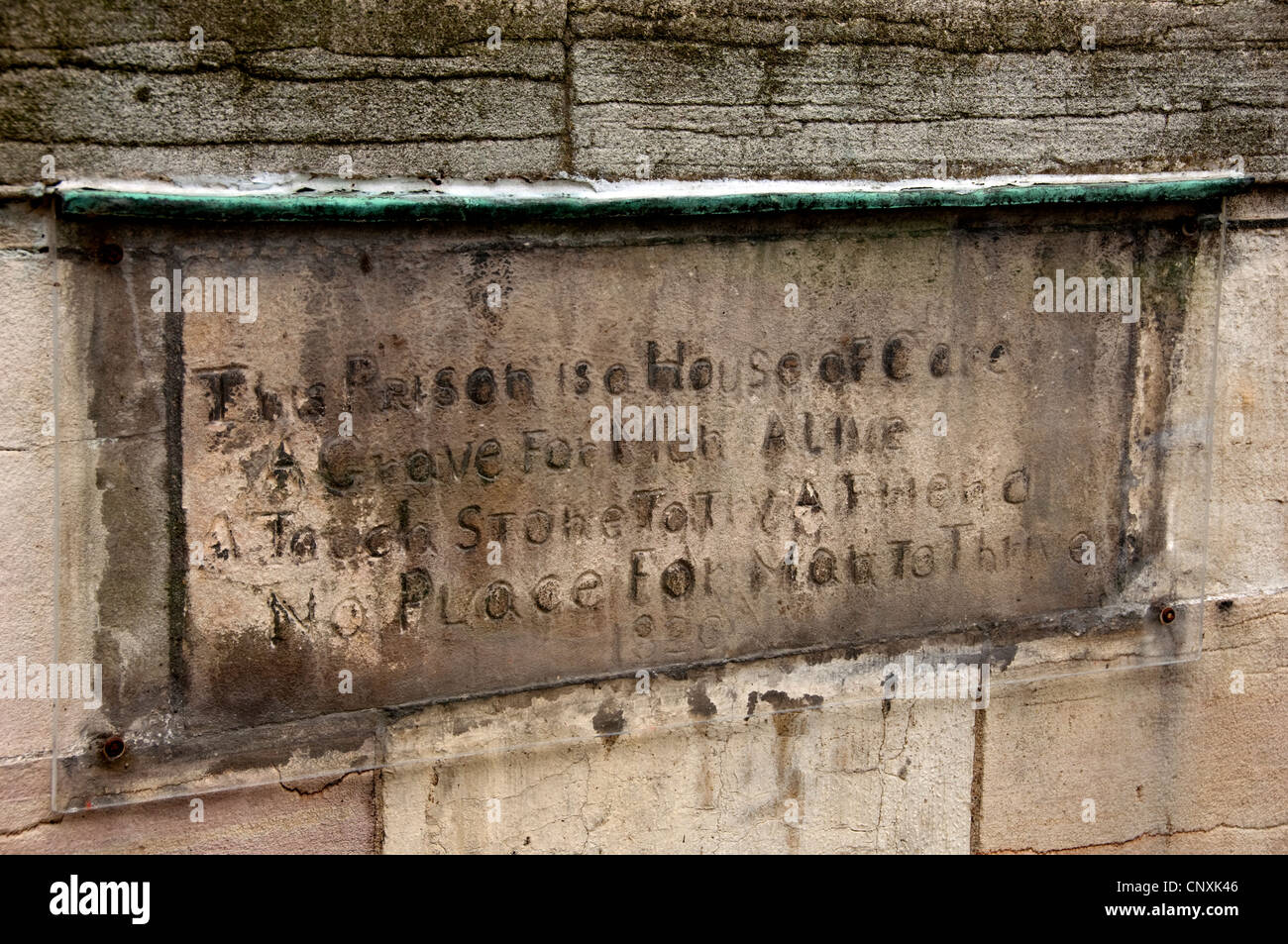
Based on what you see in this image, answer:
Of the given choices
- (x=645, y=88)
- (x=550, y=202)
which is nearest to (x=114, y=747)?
(x=550, y=202)

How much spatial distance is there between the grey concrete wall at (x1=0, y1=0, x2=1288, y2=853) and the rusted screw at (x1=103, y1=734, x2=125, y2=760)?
12cm

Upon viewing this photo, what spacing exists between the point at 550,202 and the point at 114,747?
1.42m

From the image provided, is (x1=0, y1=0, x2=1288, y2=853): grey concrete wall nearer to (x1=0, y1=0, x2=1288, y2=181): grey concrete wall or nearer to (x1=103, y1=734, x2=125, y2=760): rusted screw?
(x1=0, y1=0, x2=1288, y2=181): grey concrete wall

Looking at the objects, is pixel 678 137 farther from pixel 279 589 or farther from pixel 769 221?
pixel 279 589

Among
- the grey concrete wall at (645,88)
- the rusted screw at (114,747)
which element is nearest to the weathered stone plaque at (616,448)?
the rusted screw at (114,747)

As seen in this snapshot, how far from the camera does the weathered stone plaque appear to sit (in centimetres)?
238

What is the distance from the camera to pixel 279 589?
98.1 inches

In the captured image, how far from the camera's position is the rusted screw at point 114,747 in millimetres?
2369

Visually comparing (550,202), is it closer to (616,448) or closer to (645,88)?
(645,88)

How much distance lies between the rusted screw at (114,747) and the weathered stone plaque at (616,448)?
4 cm

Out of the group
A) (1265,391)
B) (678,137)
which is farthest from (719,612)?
(1265,391)

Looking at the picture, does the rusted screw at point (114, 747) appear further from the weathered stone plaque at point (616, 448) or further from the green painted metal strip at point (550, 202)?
the green painted metal strip at point (550, 202)

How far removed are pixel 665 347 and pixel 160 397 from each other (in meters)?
1.08

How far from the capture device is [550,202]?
2.53 meters
